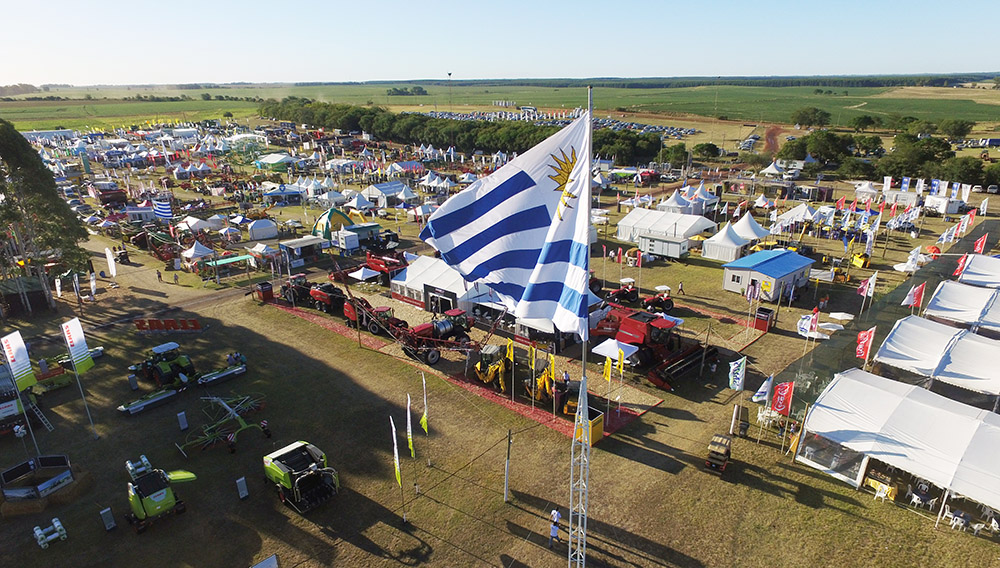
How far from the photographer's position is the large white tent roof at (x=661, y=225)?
36.4 metres

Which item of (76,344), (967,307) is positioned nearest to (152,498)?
(76,344)

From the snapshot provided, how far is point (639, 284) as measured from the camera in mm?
30672

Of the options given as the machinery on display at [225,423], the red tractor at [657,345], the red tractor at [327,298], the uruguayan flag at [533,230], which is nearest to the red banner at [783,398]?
the red tractor at [657,345]

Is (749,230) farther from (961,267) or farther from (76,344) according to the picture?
(76,344)

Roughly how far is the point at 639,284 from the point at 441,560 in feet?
71.3

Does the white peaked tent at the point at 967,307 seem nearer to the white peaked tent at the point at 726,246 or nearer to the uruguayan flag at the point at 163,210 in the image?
the white peaked tent at the point at 726,246

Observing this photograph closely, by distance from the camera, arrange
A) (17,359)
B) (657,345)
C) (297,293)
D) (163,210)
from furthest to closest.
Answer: (163,210)
(297,293)
(657,345)
(17,359)

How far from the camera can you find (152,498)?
514 inches

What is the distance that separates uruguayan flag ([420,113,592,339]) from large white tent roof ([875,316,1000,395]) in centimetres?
1510

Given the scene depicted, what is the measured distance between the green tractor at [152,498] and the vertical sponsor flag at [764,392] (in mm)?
16862

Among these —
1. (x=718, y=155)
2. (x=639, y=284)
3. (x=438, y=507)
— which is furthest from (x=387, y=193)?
(x=718, y=155)

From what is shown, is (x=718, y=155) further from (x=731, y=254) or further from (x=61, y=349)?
(x=61, y=349)

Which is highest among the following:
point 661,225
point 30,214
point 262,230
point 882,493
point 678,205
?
point 30,214

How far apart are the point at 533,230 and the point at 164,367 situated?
56.2 feet
